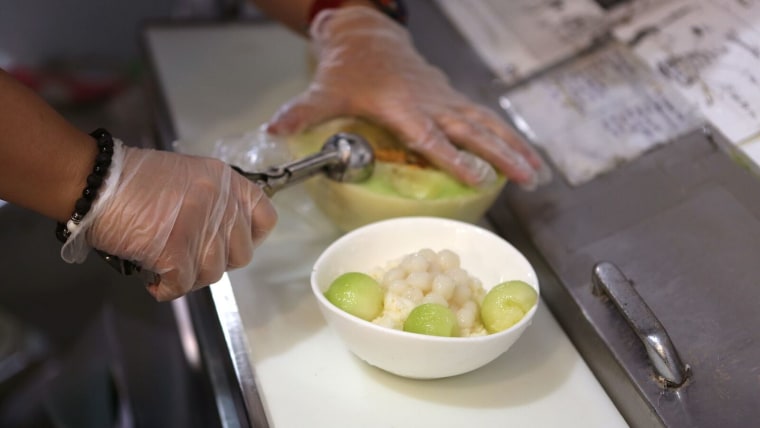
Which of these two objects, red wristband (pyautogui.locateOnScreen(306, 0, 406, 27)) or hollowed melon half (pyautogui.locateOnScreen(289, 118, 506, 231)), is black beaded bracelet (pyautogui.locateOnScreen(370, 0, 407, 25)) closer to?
red wristband (pyautogui.locateOnScreen(306, 0, 406, 27))

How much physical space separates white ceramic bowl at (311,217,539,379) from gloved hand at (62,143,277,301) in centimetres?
11

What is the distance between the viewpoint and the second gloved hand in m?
0.73

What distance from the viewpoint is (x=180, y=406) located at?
1264 mm

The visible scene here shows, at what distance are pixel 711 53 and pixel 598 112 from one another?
0.59ft

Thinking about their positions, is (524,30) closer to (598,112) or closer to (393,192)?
(598,112)

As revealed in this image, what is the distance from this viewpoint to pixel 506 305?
0.77 metres

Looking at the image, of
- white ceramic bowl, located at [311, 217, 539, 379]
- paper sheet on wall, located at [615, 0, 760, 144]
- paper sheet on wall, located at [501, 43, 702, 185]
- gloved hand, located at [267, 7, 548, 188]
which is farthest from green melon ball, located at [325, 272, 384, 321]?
paper sheet on wall, located at [615, 0, 760, 144]

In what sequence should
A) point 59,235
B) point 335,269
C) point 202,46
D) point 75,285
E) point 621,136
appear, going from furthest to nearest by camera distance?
point 75,285
point 202,46
point 621,136
point 335,269
point 59,235

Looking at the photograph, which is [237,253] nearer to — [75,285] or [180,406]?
[180,406]

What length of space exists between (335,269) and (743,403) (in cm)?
45

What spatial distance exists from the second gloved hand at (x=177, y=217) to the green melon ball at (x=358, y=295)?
119mm

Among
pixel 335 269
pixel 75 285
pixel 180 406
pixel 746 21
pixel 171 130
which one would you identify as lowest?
pixel 75 285

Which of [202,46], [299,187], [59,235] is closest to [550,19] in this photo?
[299,187]

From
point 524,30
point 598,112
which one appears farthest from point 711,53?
point 524,30
